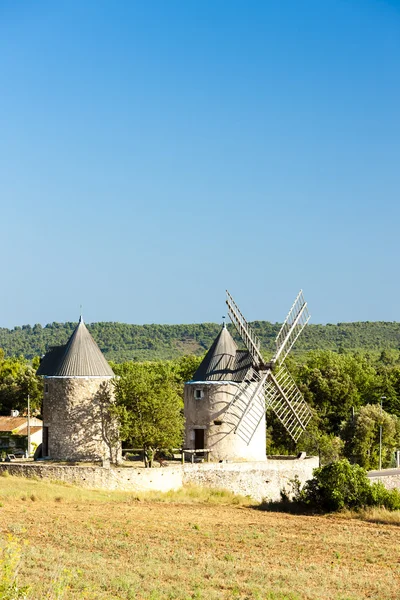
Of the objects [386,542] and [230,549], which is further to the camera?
[386,542]

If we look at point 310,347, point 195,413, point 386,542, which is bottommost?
point 386,542

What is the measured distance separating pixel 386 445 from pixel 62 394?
25.2 m

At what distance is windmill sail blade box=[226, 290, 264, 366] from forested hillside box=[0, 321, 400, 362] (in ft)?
281

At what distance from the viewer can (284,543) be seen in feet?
76.1

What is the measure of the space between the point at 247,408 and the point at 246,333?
3332 mm

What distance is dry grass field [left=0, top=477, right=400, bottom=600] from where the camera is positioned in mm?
16469

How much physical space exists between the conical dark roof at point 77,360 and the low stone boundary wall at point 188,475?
12.1 ft

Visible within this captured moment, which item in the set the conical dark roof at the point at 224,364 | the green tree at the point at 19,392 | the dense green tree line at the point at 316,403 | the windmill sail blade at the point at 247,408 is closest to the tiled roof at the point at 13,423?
the dense green tree line at the point at 316,403

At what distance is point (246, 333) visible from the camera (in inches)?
1447

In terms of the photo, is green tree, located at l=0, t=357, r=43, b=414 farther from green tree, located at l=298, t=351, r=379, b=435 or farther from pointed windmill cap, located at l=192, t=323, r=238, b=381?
pointed windmill cap, located at l=192, t=323, r=238, b=381

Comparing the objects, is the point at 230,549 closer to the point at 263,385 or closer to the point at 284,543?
the point at 284,543

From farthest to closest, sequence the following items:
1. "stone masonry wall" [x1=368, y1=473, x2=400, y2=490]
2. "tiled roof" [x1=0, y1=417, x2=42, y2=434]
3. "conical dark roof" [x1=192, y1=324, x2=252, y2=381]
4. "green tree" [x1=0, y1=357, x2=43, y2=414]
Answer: "green tree" [x1=0, y1=357, x2=43, y2=414] < "tiled roof" [x1=0, y1=417, x2=42, y2=434] < "stone masonry wall" [x1=368, y1=473, x2=400, y2=490] < "conical dark roof" [x1=192, y1=324, x2=252, y2=381]

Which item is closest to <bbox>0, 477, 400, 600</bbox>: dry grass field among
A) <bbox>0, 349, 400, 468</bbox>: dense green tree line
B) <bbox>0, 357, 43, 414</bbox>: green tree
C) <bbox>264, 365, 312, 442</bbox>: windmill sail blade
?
<bbox>0, 349, 400, 468</bbox>: dense green tree line

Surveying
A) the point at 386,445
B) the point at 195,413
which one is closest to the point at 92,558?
the point at 195,413
